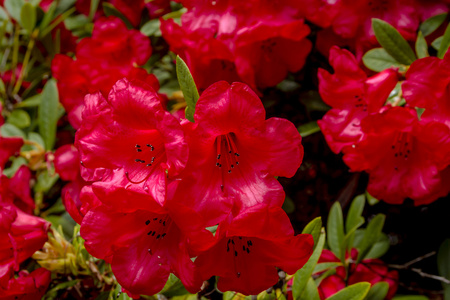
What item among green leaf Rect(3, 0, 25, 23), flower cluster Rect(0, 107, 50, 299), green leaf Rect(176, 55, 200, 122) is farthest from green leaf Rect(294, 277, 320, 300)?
green leaf Rect(3, 0, 25, 23)

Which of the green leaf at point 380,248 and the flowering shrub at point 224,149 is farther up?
the flowering shrub at point 224,149

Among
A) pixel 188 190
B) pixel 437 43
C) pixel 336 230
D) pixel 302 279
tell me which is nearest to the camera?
pixel 188 190

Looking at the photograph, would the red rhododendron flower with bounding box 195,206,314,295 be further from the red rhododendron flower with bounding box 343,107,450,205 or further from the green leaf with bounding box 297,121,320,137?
the green leaf with bounding box 297,121,320,137

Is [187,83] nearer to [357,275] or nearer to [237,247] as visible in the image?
[237,247]

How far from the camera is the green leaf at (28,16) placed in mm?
1327

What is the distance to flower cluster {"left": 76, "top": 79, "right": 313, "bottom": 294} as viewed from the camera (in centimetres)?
62

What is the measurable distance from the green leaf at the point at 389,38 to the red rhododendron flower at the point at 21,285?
0.93 meters

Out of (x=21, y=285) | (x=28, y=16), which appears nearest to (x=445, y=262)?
(x=21, y=285)

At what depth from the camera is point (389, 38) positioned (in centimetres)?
94

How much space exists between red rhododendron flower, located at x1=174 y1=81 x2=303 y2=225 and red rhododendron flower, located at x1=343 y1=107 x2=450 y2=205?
26 centimetres

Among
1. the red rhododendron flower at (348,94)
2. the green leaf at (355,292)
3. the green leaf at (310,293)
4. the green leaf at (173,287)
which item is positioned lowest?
the green leaf at (310,293)

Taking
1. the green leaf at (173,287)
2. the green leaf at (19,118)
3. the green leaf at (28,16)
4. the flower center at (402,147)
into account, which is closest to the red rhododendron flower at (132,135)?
the green leaf at (173,287)

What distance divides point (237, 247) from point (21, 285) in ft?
1.49

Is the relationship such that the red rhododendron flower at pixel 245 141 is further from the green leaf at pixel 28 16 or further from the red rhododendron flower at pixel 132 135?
the green leaf at pixel 28 16
